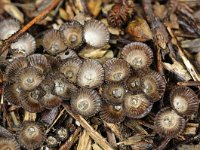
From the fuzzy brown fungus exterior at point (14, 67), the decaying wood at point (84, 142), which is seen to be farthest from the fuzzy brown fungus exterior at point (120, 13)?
the decaying wood at point (84, 142)

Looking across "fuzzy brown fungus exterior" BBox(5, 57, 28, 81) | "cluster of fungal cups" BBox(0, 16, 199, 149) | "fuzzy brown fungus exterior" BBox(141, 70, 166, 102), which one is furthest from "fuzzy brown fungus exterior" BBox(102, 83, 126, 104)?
"fuzzy brown fungus exterior" BBox(5, 57, 28, 81)

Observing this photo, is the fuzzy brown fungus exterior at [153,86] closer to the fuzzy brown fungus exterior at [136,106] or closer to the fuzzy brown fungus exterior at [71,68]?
the fuzzy brown fungus exterior at [136,106]

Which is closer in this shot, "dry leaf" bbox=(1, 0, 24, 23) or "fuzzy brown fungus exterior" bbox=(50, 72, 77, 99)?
"fuzzy brown fungus exterior" bbox=(50, 72, 77, 99)

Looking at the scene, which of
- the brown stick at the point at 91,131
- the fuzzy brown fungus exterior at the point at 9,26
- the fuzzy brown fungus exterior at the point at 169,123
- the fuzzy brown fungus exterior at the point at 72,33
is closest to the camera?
the fuzzy brown fungus exterior at the point at 169,123

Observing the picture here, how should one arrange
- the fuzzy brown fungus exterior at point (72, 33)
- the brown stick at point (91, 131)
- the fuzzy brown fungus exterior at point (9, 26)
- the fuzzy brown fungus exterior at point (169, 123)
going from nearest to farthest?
the fuzzy brown fungus exterior at point (169, 123) → the brown stick at point (91, 131) → the fuzzy brown fungus exterior at point (72, 33) → the fuzzy brown fungus exterior at point (9, 26)

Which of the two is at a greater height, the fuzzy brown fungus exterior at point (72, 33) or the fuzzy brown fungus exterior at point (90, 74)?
the fuzzy brown fungus exterior at point (72, 33)

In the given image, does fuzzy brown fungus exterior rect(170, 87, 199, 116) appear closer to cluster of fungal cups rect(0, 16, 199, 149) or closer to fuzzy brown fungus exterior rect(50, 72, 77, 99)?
cluster of fungal cups rect(0, 16, 199, 149)

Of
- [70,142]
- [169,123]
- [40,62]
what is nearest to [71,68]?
[40,62]
